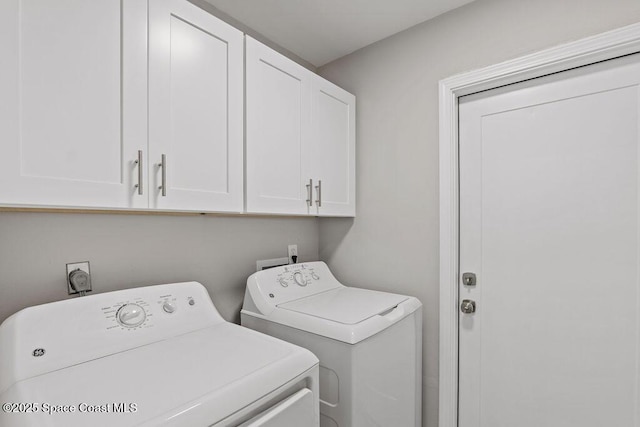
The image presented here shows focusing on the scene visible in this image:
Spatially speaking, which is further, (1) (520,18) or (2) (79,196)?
(1) (520,18)

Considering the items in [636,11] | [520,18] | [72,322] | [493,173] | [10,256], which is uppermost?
[520,18]

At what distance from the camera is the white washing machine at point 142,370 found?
735 mm

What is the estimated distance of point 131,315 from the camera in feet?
3.67

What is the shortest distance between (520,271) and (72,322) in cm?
183

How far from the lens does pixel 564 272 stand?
55.7 inches

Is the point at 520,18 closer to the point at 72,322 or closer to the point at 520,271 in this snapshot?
the point at 520,271

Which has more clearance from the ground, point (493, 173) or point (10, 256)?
point (493, 173)

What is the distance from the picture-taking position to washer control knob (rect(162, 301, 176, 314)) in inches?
47.7

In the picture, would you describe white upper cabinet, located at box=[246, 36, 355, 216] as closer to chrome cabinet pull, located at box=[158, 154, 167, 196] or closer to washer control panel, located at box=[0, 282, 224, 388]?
chrome cabinet pull, located at box=[158, 154, 167, 196]

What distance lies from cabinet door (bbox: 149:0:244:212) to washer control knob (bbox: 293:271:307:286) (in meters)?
0.58

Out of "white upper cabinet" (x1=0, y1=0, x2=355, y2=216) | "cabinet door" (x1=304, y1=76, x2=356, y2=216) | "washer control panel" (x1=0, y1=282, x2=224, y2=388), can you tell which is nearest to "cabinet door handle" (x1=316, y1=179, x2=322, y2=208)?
"cabinet door" (x1=304, y1=76, x2=356, y2=216)

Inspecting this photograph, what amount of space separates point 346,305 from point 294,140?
2.79ft

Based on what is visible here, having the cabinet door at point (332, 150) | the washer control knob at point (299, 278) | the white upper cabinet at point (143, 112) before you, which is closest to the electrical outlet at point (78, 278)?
the white upper cabinet at point (143, 112)

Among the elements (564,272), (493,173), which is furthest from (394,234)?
(564,272)
